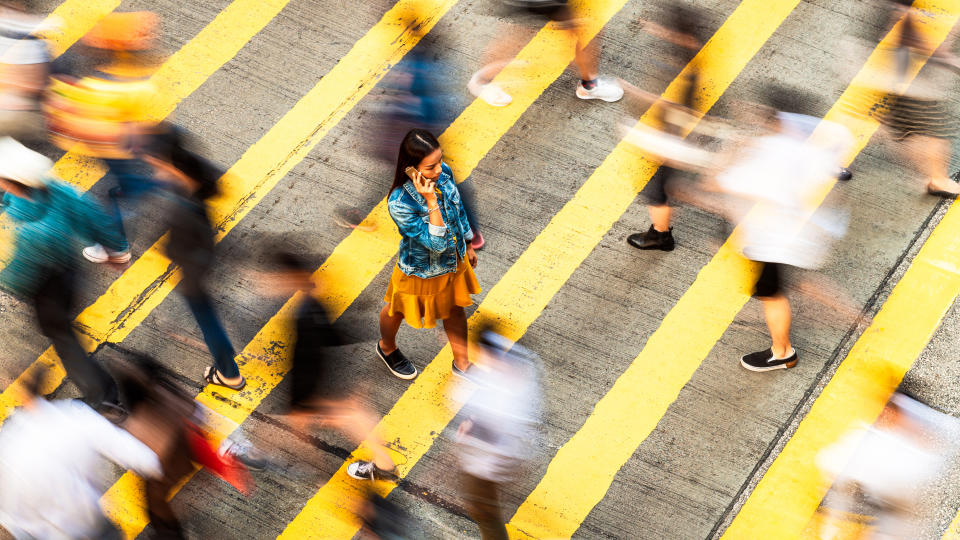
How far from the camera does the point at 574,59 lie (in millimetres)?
9258

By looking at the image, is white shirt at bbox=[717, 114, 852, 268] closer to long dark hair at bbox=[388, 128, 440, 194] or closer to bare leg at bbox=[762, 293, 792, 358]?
bare leg at bbox=[762, 293, 792, 358]

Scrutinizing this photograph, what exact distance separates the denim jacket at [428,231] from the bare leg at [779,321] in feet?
6.81

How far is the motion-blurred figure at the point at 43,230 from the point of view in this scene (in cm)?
623

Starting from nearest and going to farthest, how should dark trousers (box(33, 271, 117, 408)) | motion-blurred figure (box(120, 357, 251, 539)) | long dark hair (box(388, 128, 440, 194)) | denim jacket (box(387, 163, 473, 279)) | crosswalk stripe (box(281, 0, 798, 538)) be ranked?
1. motion-blurred figure (box(120, 357, 251, 539))
2. long dark hair (box(388, 128, 440, 194))
3. denim jacket (box(387, 163, 473, 279))
4. dark trousers (box(33, 271, 117, 408))
5. crosswalk stripe (box(281, 0, 798, 538))

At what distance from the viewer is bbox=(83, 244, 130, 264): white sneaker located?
795 cm

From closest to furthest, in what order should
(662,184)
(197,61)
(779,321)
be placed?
(779,321)
(662,184)
(197,61)

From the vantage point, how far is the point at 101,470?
6871mm

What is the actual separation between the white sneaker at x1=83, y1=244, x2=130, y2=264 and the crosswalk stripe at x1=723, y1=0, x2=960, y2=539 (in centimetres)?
476

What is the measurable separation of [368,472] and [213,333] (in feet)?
4.44

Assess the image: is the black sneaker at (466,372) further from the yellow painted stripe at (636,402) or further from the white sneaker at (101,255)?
the white sneaker at (101,255)

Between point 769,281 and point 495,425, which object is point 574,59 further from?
point 495,425

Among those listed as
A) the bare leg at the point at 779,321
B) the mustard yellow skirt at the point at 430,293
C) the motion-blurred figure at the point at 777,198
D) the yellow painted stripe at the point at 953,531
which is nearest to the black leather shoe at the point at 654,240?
the motion-blurred figure at the point at 777,198

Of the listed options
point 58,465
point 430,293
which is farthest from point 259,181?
point 58,465

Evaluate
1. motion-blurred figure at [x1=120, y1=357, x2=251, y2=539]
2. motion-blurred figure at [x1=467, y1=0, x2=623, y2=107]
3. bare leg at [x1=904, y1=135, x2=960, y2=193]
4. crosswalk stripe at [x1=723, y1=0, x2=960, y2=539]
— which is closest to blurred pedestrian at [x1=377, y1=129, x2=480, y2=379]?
motion-blurred figure at [x1=120, y1=357, x2=251, y2=539]
